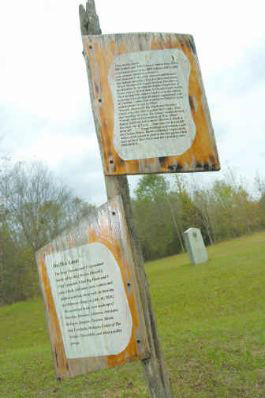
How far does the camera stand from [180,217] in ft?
163

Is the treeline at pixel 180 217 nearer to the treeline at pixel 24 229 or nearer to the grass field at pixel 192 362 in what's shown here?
the treeline at pixel 24 229

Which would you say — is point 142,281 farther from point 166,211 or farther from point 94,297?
point 166,211

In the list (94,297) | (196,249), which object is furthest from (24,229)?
(94,297)

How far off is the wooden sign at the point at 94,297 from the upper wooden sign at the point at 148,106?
17.9 inches

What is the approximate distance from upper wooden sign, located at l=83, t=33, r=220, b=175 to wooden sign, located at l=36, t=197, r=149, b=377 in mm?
454

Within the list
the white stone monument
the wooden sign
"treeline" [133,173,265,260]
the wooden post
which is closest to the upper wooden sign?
the wooden post

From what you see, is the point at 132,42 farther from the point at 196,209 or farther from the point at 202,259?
the point at 196,209

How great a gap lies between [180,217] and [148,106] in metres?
46.8

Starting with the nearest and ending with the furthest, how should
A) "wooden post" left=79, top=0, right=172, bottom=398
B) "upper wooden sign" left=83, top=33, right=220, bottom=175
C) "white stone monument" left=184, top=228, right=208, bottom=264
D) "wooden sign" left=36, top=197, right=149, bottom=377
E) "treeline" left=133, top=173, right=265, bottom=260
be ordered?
"wooden sign" left=36, top=197, right=149, bottom=377 → "wooden post" left=79, top=0, right=172, bottom=398 → "upper wooden sign" left=83, top=33, right=220, bottom=175 → "white stone monument" left=184, top=228, right=208, bottom=264 → "treeline" left=133, top=173, right=265, bottom=260

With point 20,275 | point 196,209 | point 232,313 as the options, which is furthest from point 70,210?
point 232,313

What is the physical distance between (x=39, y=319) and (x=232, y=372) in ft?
44.8

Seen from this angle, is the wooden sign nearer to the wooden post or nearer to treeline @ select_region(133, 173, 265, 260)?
the wooden post

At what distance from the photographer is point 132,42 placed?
3311mm

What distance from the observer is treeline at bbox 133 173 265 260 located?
4831 centimetres
